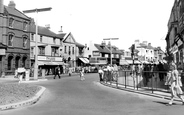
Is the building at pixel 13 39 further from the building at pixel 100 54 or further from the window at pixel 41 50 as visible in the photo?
the building at pixel 100 54

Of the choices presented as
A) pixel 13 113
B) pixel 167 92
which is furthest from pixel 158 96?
pixel 13 113

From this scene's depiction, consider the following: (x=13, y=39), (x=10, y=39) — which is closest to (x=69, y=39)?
(x=13, y=39)

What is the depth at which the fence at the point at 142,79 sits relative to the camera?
11.4 meters

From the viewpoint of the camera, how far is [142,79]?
13695mm

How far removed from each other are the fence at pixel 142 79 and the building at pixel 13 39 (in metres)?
20.2

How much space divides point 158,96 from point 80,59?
143 ft

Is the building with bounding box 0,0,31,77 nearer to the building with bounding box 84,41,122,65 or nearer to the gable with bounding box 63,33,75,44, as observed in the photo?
the gable with bounding box 63,33,75,44

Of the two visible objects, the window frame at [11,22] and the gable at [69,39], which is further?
the gable at [69,39]

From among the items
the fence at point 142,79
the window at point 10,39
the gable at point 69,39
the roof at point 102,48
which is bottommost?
the fence at point 142,79

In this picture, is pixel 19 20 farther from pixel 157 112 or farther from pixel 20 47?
pixel 157 112

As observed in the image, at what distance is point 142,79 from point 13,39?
2841 cm

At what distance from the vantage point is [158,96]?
10.4 meters

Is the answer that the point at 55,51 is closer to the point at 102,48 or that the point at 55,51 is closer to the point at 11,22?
the point at 11,22

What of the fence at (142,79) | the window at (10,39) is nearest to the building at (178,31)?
the fence at (142,79)
